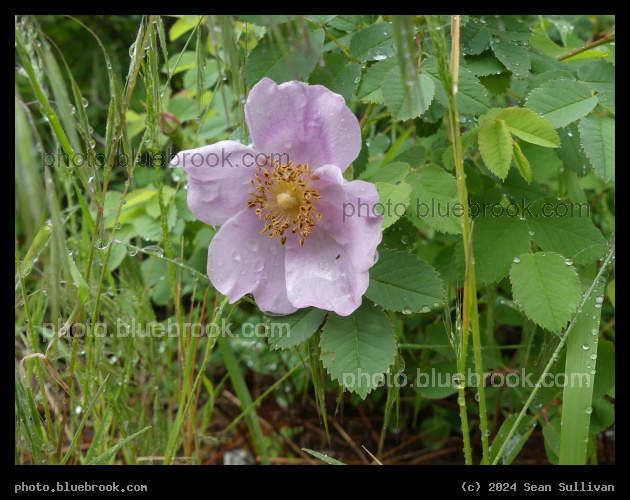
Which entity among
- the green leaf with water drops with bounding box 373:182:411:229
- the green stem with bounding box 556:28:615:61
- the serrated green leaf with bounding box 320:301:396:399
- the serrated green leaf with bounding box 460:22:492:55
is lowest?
the serrated green leaf with bounding box 320:301:396:399

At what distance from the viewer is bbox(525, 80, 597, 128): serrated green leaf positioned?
1092 millimetres

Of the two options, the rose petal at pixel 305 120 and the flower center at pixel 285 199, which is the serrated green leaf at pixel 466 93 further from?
the flower center at pixel 285 199

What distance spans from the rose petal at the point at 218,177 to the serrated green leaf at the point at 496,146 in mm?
431

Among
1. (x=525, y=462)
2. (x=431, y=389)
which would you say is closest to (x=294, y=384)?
(x=431, y=389)

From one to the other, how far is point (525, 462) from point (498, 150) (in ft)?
3.13

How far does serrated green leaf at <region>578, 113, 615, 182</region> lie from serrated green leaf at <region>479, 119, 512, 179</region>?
0.60 feet

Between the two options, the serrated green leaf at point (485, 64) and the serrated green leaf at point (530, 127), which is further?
the serrated green leaf at point (485, 64)

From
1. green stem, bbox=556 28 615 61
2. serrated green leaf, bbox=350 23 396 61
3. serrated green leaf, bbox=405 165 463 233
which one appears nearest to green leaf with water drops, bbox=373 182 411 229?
serrated green leaf, bbox=405 165 463 233

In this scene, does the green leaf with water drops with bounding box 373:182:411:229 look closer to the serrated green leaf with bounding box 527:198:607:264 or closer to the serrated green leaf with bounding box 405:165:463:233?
the serrated green leaf with bounding box 405:165:463:233

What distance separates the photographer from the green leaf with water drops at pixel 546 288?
3.19 feet

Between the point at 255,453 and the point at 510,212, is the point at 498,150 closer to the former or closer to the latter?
the point at 510,212

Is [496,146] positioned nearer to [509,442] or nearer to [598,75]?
[598,75]

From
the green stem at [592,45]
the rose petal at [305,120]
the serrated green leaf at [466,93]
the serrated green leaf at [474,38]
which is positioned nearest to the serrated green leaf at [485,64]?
the serrated green leaf at [474,38]

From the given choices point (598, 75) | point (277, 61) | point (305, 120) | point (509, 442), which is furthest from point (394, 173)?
point (509, 442)
